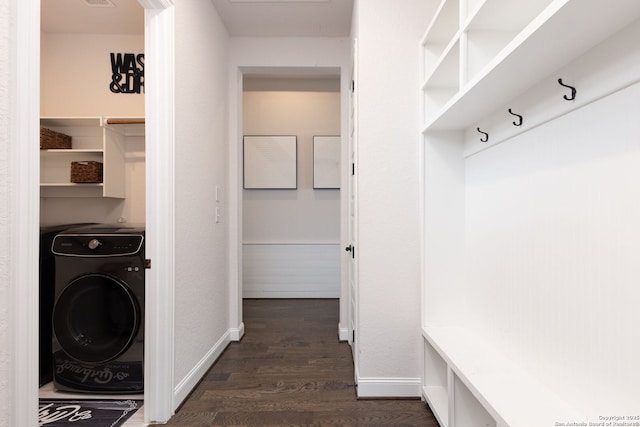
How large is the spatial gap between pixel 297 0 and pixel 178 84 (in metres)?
1.17

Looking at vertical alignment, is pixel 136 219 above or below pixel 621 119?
below

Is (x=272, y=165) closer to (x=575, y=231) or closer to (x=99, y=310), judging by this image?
(x=99, y=310)

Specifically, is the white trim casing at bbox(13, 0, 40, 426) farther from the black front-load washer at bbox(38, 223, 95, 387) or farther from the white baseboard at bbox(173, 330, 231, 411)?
the black front-load washer at bbox(38, 223, 95, 387)

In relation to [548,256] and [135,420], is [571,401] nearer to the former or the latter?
[548,256]

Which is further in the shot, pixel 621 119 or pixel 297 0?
pixel 297 0

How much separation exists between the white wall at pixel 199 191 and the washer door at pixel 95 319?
12.9 inches

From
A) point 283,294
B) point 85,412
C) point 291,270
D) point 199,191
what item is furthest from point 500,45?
point 283,294

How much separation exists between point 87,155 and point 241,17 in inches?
65.5

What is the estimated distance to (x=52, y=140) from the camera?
252cm

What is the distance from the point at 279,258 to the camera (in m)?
4.32

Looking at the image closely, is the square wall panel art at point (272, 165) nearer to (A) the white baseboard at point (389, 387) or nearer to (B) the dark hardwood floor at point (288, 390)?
(B) the dark hardwood floor at point (288, 390)

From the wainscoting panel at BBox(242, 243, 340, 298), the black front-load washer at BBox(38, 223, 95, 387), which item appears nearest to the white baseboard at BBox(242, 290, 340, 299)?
the wainscoting panel at BBox(242, 243, 340, 298)

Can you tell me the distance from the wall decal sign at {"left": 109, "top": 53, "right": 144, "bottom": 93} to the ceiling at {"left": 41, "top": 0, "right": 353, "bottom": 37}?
0.24 m

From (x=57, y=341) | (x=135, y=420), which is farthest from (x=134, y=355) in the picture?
(x=57, y=341)
